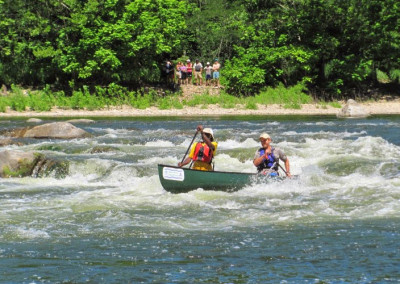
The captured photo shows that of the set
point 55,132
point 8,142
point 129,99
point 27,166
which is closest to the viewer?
point 27,166

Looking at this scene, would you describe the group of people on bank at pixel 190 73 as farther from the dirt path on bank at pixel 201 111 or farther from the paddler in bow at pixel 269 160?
the paddler in bow at pixel 269 160

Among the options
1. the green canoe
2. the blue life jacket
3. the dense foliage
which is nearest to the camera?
the green canoe

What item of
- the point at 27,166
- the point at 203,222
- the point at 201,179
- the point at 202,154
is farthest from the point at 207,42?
the point at 203,222

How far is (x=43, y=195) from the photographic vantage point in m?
14.7

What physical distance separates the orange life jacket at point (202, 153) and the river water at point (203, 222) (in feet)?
2.43

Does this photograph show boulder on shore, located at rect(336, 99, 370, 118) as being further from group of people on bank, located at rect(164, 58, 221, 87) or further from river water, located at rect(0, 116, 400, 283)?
river water, located at rect(0, 116, 400, 283)

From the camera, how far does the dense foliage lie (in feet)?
123

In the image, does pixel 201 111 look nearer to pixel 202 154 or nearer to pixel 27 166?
pixel 27 166

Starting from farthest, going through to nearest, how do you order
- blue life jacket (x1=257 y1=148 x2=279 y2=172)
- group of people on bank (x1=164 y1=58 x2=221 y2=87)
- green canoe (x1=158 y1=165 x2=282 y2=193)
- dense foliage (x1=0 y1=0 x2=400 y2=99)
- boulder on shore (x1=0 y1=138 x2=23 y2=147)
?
1. group of people on bank (x1=164 y1=58 x2=221 y2=87)
2. dense foliage (x1=0 y1=0 x2=400 y2=99)
3. boulder on shore (x1=0 y1=138 x2=23 y2=147)
4. blue life jacket (x1=257 y1=148 x2=279 y2=172)
5. green canoe (x1=158 y1=165 x2=282 y2=193)

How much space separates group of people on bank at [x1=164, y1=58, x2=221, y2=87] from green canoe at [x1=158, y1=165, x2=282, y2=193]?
25.1 meters

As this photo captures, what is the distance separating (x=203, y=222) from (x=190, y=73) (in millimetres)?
28591

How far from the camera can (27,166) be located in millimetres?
17391

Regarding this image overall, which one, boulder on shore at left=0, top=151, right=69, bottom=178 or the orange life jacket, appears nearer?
the orange life jacket

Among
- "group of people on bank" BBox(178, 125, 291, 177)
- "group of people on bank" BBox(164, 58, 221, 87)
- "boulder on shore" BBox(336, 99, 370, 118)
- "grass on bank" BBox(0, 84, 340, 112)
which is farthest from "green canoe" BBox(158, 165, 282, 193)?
"group of people on bank" BBox(164, 58, 221, 87)
